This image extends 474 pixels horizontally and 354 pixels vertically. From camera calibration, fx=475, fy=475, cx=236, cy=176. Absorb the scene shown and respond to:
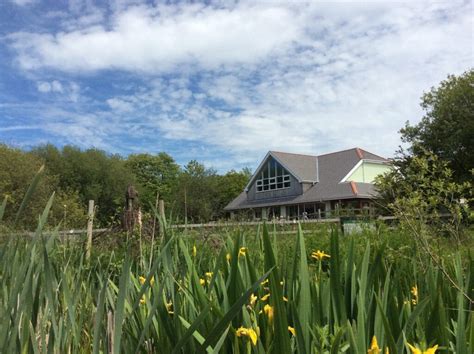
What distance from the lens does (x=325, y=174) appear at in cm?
3803

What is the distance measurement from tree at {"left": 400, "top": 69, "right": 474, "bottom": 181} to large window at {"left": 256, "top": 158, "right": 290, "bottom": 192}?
1570 centimetres

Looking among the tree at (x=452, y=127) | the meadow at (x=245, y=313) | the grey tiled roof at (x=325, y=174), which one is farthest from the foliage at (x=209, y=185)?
the meadow at (x=245, y=313)

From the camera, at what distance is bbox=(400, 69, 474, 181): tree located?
22.9m

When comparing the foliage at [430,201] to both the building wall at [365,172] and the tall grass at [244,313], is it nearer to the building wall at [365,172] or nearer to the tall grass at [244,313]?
the tall grass at [244,313]

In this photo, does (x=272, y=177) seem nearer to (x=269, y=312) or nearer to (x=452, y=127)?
(x=452, y=127)

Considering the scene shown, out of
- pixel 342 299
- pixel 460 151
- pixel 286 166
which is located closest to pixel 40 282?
pixel 342 299

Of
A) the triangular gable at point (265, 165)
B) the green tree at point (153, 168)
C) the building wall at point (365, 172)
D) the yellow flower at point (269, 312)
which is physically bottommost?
the yellow flower at point (269, 312)

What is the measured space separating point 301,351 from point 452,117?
82.6ft

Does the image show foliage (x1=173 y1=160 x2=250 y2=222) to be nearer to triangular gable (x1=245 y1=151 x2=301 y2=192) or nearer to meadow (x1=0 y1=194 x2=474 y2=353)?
triangular gable (x1=245 y1=151 x2=301 y2=192)

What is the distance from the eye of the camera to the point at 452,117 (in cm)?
2369

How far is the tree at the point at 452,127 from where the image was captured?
22.9 meters

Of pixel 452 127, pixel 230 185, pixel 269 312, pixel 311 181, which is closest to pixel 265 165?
pixel 311 181

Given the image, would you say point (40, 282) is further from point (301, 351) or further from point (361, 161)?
point (361, 161)

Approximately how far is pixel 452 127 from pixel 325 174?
603 inches
